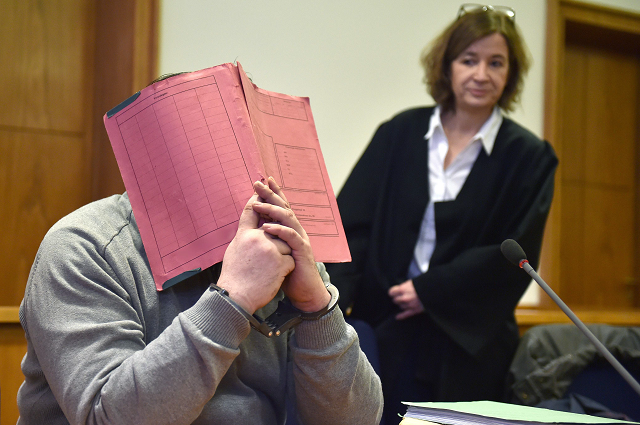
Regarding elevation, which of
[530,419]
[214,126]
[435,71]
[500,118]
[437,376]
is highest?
[435,71]

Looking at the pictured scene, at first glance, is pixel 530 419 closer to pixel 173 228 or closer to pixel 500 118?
pixel 173 228

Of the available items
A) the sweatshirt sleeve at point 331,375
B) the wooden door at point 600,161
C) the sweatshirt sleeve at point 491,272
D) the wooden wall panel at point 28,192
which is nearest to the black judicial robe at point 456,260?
the sweatshirt sleeve at point 491,272

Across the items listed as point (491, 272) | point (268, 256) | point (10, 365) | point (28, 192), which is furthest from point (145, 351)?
point (28, 192)

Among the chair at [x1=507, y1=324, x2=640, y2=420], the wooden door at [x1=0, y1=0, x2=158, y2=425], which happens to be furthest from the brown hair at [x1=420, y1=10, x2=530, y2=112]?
the wooden door at [x1=0, y1=0, x2=158, y2=425]

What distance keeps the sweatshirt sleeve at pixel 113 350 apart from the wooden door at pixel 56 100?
4.78 feet

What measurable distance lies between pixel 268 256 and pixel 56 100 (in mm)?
1852

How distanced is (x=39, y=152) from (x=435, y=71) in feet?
4.79

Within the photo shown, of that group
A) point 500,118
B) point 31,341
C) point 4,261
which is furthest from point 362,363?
point 4,261

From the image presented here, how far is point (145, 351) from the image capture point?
852mm

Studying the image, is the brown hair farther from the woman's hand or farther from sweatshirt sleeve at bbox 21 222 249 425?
sweatshirt sleeve at bbox 21 222 249 425

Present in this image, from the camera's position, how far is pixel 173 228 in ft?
3.12

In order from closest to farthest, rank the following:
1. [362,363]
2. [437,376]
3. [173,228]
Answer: [173,228] < [362,363] < [437,376]

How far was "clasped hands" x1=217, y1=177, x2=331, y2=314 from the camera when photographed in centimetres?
88

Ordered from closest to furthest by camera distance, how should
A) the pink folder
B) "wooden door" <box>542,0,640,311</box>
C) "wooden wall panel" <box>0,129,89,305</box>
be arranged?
the pink folder
"wooden wall panel" <box>0,129,89,305</box>
"wooden door" <box>542,0,640,311</box>
